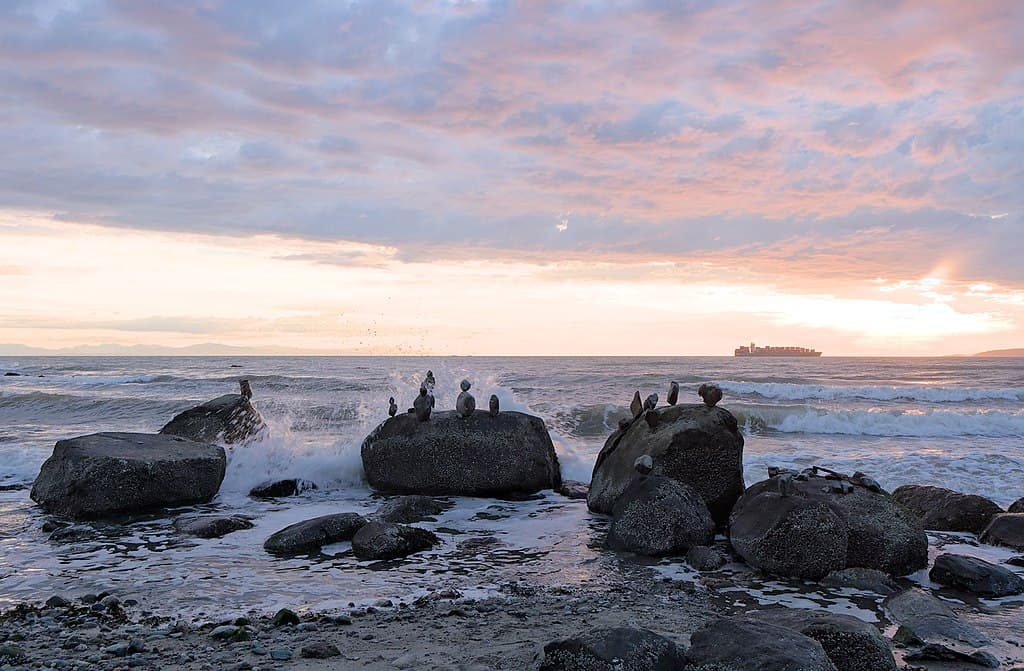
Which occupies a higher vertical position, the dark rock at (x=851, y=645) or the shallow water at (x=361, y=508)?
the dark rock at (x=851, y=645)

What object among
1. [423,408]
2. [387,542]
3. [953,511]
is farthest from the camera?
[423,408]

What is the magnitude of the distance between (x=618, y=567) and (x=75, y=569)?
19.2 ft

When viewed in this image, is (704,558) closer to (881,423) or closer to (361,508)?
(361,508)

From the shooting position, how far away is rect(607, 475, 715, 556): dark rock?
8.57m

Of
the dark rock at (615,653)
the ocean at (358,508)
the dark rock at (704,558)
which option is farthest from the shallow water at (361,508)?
the dark rock at (615,653)

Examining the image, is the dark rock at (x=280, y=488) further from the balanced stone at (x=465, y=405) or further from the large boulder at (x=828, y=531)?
the large boulder at (x=828, y=531)

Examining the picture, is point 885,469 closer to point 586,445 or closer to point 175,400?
point 586,445

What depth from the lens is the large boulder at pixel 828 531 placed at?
773 cm

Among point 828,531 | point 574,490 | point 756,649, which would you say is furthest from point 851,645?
point 574,490

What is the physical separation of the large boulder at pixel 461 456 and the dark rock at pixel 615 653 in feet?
25.3

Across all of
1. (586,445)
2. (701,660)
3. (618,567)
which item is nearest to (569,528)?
(618,567)

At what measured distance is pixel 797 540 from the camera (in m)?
7.75

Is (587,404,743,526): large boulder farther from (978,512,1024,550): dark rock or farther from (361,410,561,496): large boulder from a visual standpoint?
(978,512,1024,550): dark rock

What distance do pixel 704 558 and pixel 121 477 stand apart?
8264mm
